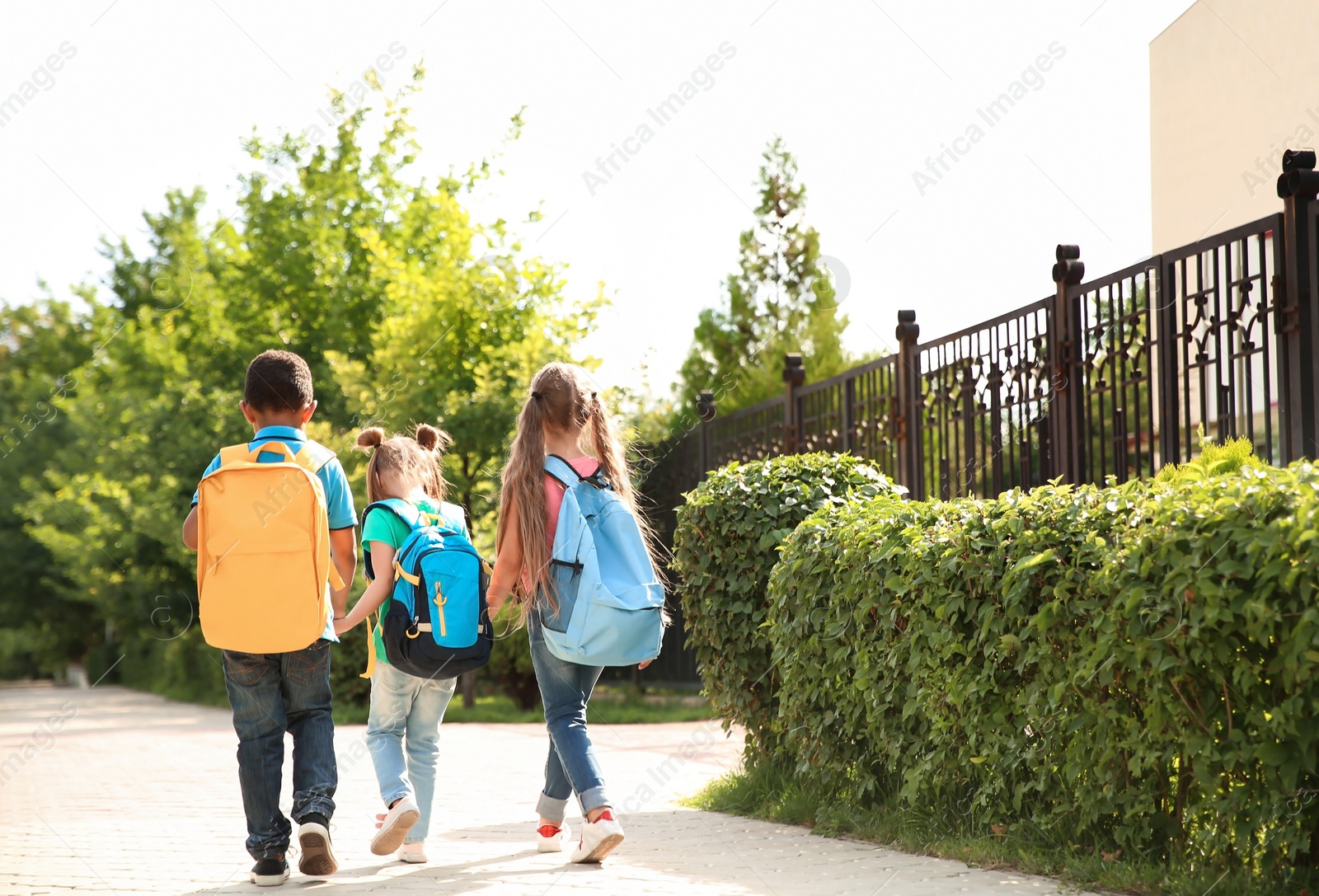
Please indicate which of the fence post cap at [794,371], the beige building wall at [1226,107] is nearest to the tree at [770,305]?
the beige building wall at [1226,107]

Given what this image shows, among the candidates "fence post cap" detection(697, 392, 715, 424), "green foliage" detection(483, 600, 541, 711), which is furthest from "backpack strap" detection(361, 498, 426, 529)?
"green foliage" detection(483, 600, 541, 711)

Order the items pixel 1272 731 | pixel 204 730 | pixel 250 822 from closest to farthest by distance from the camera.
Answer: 1. pixel 1272 731
2. pixel 250 822
3. pixel 204 730

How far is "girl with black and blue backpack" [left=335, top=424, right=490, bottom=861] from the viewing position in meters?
4.92

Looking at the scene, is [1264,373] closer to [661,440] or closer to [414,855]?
[414,855]

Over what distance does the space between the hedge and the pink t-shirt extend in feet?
4.04

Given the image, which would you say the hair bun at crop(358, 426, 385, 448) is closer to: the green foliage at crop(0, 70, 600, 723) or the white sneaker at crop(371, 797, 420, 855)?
the white sneaker at crop(371, 797, 420, 855)

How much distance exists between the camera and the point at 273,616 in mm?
4641

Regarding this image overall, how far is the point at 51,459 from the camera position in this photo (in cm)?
3838

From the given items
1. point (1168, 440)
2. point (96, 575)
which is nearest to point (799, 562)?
point (1168, 440)

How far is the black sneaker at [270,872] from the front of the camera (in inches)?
182

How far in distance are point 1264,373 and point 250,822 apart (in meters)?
4.59

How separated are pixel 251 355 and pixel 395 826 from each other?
60.5ft

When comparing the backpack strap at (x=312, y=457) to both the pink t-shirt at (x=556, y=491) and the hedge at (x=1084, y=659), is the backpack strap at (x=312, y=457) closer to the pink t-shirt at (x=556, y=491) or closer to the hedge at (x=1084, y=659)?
the pink t-shirt at (x=556, y=491)

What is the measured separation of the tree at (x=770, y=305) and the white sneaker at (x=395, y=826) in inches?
1075
